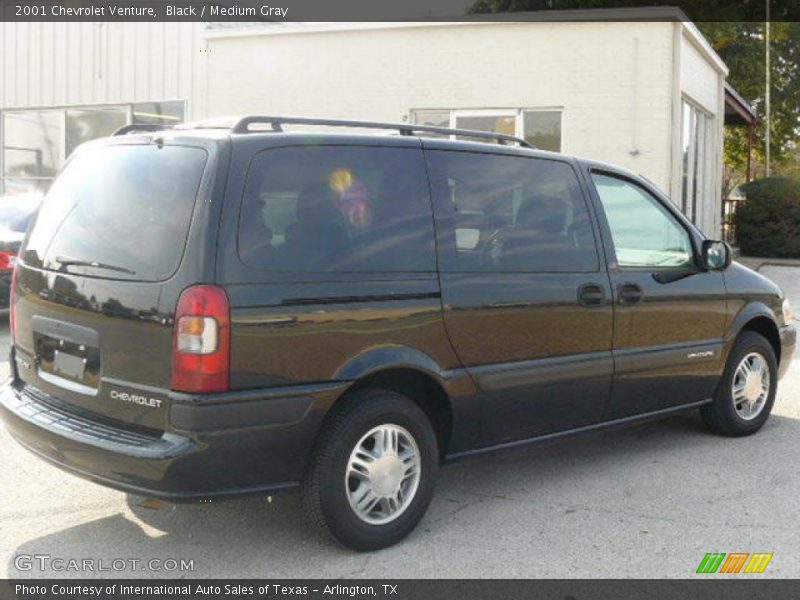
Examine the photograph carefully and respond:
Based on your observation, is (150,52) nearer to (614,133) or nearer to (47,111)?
(47,111)

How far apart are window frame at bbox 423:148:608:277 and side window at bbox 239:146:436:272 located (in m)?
0.05

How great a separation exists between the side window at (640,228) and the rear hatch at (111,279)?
2.46 meters

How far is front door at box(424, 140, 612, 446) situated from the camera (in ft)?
14.6

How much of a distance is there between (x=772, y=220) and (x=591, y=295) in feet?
55.8

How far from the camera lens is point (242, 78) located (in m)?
15.4

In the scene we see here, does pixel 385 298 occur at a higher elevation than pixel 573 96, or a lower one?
lower

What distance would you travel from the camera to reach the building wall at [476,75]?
1337 centimetres

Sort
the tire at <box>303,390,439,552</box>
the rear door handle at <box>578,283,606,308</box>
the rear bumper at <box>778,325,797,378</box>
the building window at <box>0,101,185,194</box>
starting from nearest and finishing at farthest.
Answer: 1. the tire at <box>303,390,439,552</box>
2. the rear door handle at <box>578,283,606,308</box>
3. the rear bumper at <box>778,325,797,378</box>
4. the building window at <box>0,101,185,194</box>

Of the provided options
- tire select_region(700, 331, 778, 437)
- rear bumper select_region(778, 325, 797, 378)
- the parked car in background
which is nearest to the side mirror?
tire select_region(700, 331, 778, 437)

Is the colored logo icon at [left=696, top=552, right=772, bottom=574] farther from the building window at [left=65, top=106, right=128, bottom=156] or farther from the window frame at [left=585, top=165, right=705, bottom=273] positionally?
the building window at [left=65, top=106, right=128, bottom=156]

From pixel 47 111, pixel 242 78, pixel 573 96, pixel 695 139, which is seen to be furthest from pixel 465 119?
pixel 47 111

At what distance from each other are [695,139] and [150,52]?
9.62m

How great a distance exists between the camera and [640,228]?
546cm

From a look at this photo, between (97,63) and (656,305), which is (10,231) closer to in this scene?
(656,305)
